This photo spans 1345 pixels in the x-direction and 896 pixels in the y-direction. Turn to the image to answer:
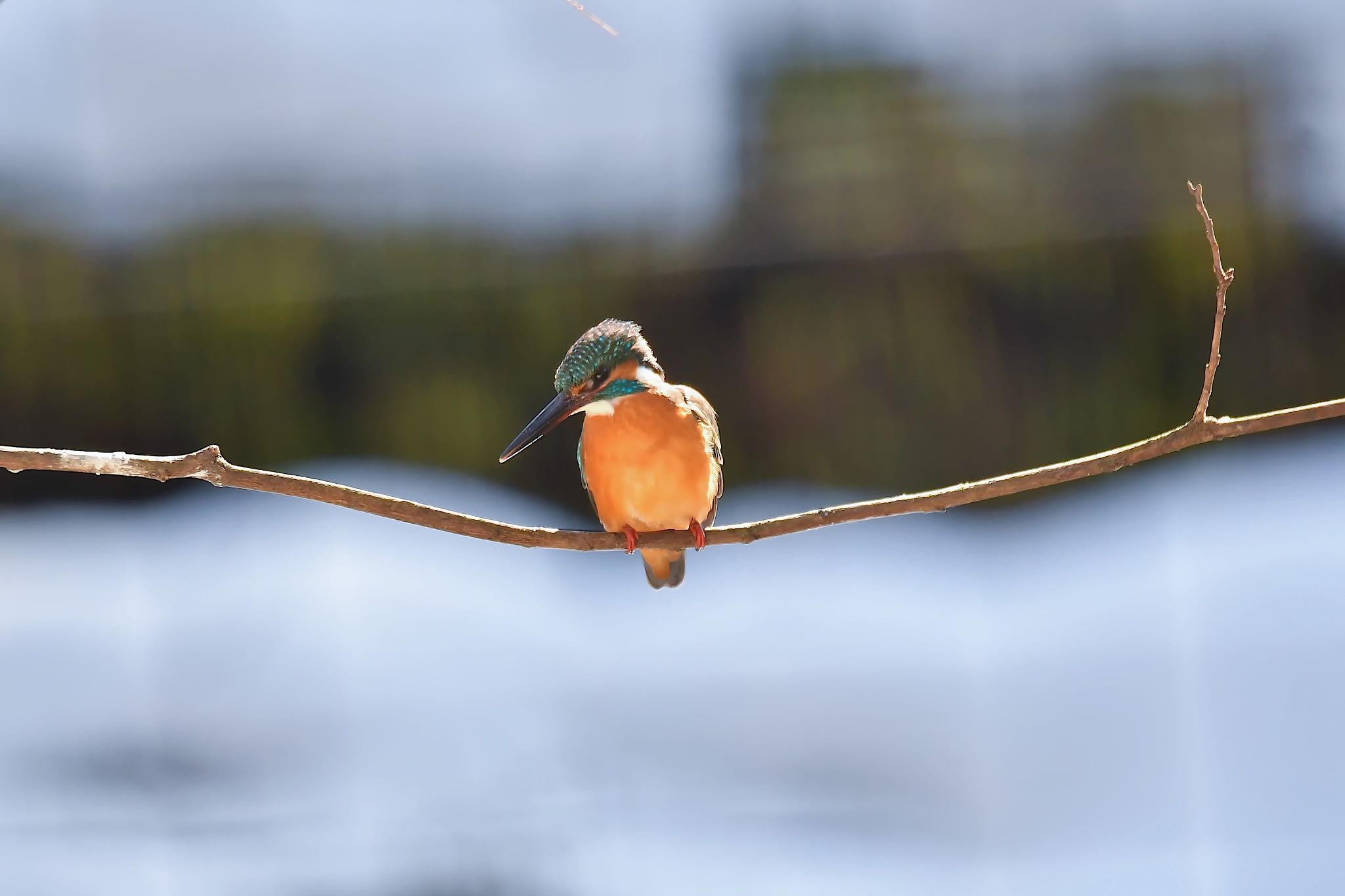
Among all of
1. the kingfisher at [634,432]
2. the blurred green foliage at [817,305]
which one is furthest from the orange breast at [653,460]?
the blurred green foliage at [817,305]

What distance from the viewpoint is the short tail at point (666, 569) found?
197 centimetres

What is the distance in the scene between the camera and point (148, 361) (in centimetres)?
327

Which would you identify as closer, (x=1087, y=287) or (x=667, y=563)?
(x=667, y=563)

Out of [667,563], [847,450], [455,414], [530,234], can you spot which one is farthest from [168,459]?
[847,450]

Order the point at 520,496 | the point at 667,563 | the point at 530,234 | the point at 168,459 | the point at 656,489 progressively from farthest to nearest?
the point at 520,496
the point at 530,234
the point at 667,563
the point at 656,489
the point at 168,459

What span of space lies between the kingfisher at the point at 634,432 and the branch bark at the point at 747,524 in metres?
0.47

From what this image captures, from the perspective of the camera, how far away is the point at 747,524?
50.9 inches

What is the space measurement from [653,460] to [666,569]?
0.28 metres

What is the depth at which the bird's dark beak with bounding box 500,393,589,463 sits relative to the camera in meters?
1.63

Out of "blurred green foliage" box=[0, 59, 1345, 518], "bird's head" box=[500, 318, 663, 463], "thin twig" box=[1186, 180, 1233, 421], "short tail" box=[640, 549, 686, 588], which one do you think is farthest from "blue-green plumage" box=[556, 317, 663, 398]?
"blurred green foliage" box=[0, 59, 1345, 518]

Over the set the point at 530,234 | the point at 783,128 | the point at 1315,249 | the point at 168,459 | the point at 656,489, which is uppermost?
the point at 783,128

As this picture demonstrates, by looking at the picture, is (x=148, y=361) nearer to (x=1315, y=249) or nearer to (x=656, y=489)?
(x=656, y=489)

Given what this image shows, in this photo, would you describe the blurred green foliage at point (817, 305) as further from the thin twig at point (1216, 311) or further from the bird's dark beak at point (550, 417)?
the thin twig at point (1216, 311)

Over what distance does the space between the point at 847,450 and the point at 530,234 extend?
115cm
